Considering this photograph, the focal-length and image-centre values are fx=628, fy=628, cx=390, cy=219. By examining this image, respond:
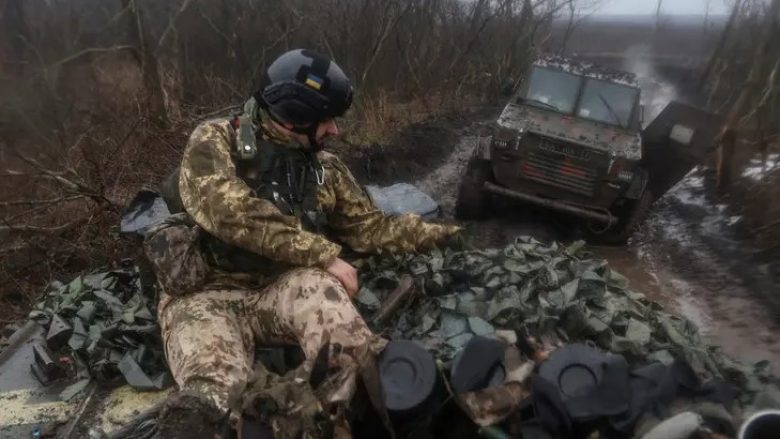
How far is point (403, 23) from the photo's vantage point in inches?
640

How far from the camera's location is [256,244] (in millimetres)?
2541

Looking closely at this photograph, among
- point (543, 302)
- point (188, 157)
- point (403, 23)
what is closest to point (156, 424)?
point (188, 157)

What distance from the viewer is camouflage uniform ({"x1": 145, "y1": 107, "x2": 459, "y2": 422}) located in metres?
2.39

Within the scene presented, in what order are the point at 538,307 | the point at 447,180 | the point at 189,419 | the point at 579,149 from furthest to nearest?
1. the point at 447,180
2. the point at 579,149
3. the point at 538,307
4. the point at 189,419

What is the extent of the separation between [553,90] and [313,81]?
560 centimetres

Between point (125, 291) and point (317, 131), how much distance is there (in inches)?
68.8

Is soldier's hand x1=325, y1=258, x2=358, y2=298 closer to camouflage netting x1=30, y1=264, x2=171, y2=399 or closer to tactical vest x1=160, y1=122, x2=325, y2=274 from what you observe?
tactical vest x1=160, y1=122, x2=325, y2=274

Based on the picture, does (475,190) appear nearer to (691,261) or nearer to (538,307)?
(691,261)

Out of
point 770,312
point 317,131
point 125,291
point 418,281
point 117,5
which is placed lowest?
point 117,5

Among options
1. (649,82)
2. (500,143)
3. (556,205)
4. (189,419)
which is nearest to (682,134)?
(556,205)

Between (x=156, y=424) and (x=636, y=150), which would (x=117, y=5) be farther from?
(x=156, y=424)

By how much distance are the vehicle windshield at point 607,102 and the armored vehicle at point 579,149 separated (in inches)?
0.5

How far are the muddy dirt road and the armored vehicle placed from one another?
1.33 feet

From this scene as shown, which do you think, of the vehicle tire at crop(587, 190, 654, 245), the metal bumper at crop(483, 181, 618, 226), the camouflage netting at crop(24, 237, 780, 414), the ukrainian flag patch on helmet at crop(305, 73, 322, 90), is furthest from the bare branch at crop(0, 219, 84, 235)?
the vehicle tire at crop(587, 190, 654, 245)
